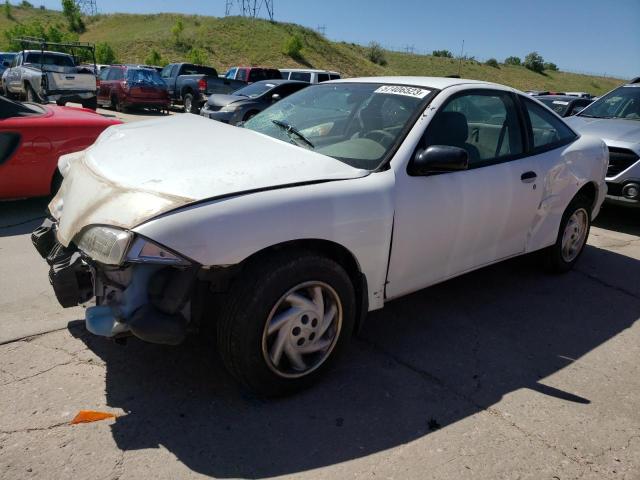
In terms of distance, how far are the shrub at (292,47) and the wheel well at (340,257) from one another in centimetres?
5043

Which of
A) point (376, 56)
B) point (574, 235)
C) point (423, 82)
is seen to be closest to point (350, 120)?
point (423, 82)

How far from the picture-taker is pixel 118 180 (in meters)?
2.65

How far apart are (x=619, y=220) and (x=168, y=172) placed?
268 inches

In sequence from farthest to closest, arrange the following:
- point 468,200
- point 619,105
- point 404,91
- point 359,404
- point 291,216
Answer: point 619,105
point 404,91
point 468,200
point 359,404
point 291,216

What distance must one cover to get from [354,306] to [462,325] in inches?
49.5

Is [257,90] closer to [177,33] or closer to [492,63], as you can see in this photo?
[177,33]

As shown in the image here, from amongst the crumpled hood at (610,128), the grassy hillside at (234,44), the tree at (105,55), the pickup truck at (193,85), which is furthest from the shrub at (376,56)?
the crumpled hood at (610,128)

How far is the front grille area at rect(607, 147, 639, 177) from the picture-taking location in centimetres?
648

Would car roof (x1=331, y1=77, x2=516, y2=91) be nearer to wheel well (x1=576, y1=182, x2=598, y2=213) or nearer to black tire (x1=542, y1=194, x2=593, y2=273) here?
black tire (x1=542, y1=194, x2=593, y2=273)

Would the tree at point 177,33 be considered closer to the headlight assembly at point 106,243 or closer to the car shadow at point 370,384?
the car shadow at point 370,384

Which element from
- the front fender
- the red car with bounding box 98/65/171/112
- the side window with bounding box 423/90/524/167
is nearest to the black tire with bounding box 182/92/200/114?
the red car with bounding box 98/65/171/112

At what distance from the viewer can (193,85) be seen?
19922 mm

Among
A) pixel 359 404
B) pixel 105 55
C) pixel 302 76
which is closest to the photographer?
pixel 359 404

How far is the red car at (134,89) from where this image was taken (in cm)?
Answer: 1786
